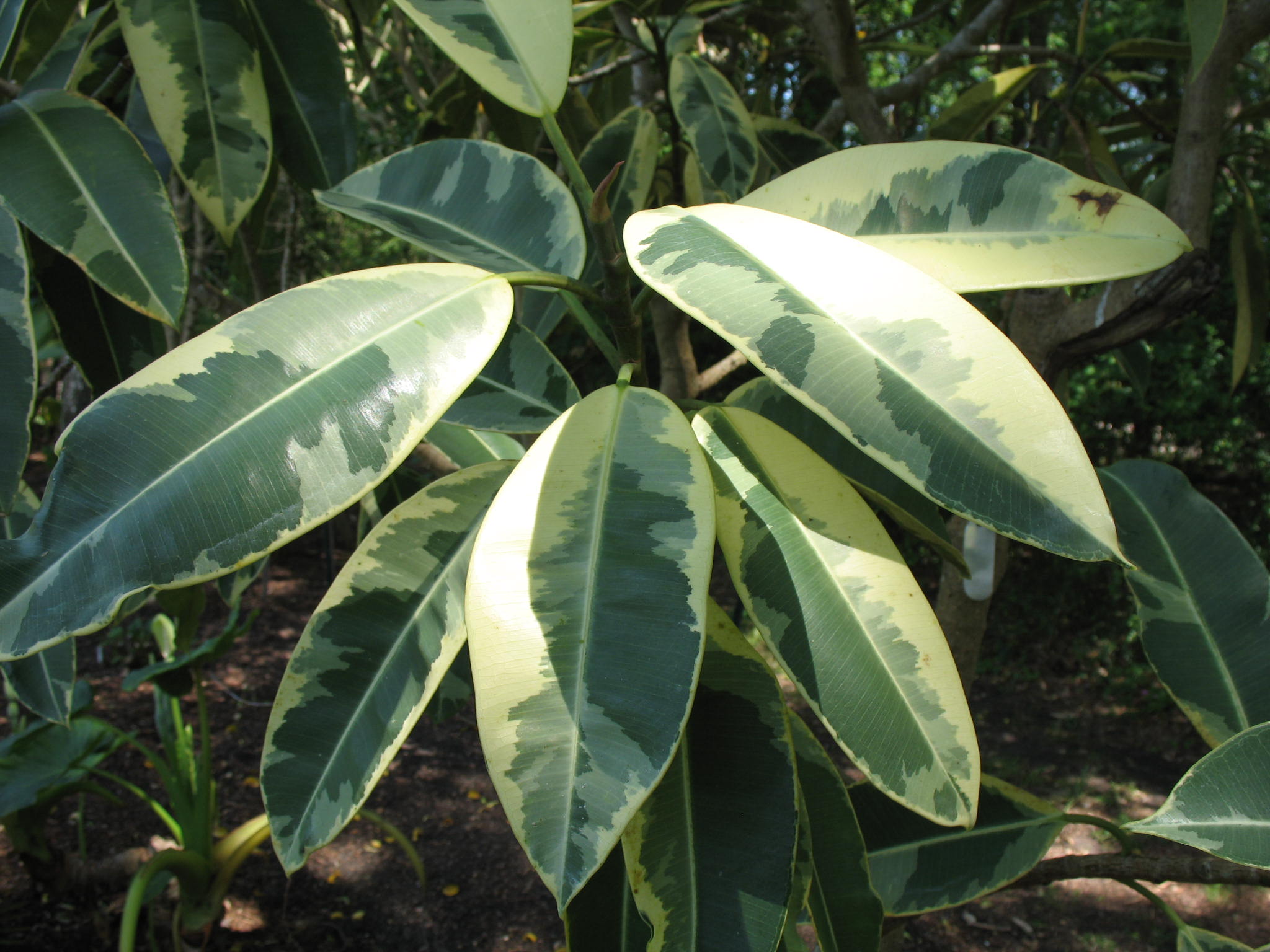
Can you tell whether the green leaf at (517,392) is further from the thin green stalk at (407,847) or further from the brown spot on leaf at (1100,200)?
the thin green stalk at (407,847)

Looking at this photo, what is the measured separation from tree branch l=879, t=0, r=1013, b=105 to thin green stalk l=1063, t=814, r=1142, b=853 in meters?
1.13

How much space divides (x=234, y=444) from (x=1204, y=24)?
766 millimetres

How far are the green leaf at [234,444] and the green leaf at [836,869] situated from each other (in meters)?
0.39

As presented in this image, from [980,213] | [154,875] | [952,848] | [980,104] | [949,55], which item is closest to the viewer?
[980,213]

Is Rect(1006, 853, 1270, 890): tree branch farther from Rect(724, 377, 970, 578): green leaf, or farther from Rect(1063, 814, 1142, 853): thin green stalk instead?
Rect(724, 377, 970, 578): green leaf

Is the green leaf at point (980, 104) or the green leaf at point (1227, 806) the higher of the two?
the green leaf at point (980, 104)

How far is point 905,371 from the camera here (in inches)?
16.2

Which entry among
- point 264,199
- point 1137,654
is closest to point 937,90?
point 1137,654

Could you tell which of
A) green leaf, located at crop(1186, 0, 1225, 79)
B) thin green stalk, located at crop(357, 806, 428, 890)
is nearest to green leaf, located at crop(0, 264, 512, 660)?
green leaf, located at crop(1186, 0, 1225, 79)

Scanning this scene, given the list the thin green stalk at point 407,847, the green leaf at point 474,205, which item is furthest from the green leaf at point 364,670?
the thin green stalk at point 407,847

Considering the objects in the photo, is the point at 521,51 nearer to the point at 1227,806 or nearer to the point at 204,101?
the point at 204,101

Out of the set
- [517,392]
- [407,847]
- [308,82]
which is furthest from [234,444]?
[407,847]

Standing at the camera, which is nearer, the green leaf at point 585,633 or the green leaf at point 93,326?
the green leaf at point 585,633

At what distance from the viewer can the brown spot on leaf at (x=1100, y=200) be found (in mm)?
505
